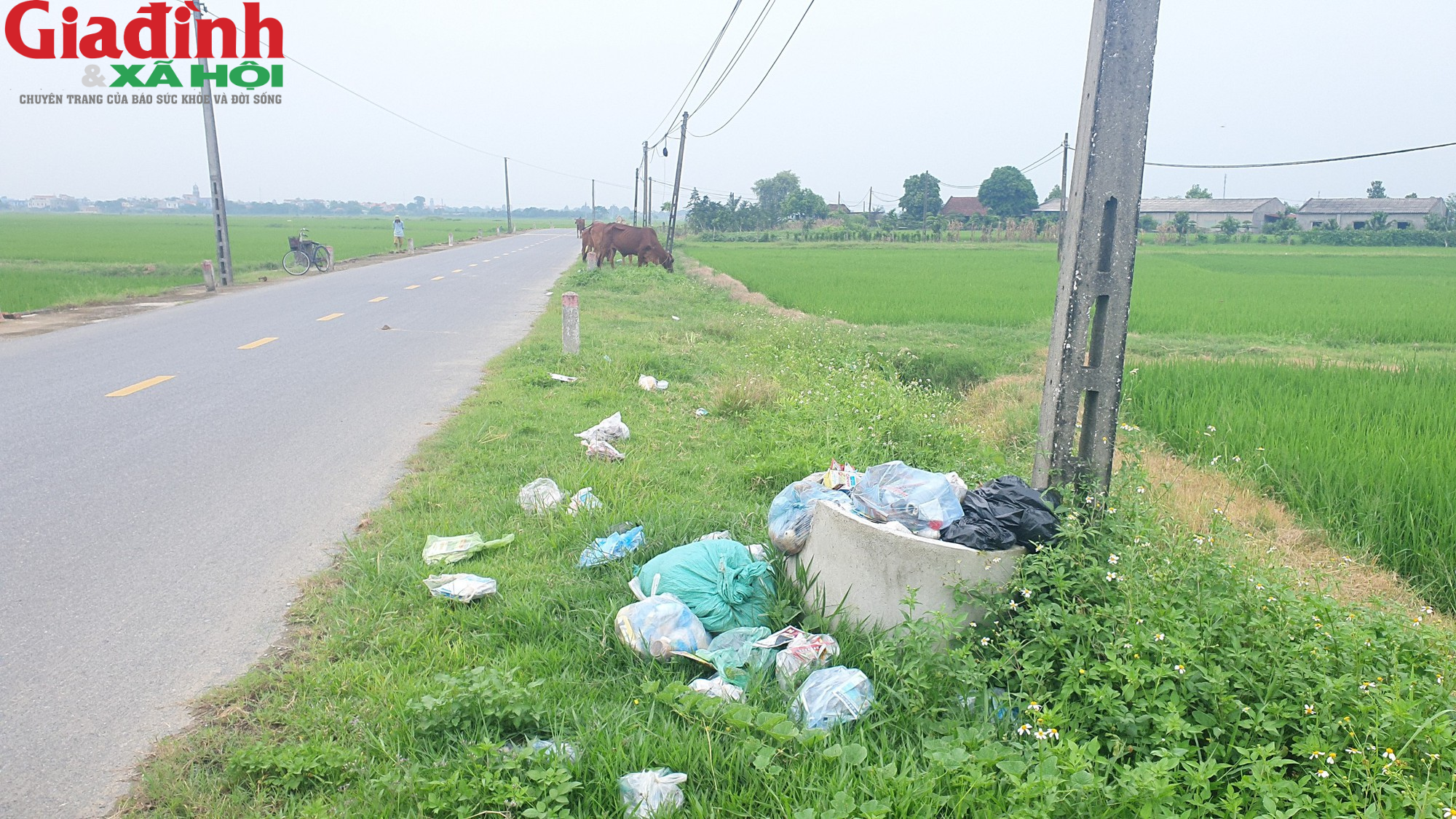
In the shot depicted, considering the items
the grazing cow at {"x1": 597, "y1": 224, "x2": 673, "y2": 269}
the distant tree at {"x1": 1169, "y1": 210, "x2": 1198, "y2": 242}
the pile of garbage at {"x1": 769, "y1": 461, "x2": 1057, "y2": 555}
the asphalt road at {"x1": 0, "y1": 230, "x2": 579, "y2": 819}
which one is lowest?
the asphalt road at {"x1": 0, "y1": 230, "x2": 579, "y2": 819}

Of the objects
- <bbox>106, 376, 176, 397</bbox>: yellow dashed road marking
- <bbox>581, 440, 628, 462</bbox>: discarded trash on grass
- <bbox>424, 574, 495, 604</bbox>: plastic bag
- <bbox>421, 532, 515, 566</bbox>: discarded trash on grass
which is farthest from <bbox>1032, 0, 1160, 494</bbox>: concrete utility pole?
<bbox>106, 376, 176, 397</bbox>: yellow dashed road marking

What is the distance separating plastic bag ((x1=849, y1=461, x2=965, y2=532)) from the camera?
3.44 meters

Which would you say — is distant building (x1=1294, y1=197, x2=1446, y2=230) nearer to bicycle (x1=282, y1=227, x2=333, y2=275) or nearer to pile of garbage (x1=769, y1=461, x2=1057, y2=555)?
bicycle (x1=282, y1=227, x2=333, y2=275)

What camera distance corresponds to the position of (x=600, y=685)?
3.06 meters

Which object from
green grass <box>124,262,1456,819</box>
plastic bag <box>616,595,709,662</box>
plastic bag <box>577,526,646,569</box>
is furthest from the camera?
plastic bag <box>577,526,646,569</box>

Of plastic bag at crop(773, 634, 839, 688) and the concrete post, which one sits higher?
the concrete post

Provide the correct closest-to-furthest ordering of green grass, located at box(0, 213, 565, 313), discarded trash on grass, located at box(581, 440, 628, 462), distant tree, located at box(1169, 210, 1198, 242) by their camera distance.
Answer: discarded trash on grass, located at box(581, 440, 628, 462)
green grass, located at box(0, 213, 565, 313)
distant tree, located at box(1169, 210, 1198, 242)

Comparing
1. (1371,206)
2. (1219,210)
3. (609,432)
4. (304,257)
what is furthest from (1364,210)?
(609,432)

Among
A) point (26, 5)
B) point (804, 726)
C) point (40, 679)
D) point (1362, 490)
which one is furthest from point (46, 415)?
point (26, 5)

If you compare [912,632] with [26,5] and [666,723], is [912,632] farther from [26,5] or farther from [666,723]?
[26,5]

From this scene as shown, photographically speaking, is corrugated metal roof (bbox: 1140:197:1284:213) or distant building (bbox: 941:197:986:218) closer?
corrugated metal roof (bbox: 1140:197:1284:213)

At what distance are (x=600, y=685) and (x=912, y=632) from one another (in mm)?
1035

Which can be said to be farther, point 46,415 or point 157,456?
point 46,415

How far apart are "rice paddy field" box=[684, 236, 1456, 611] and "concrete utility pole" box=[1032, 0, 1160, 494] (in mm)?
2135
